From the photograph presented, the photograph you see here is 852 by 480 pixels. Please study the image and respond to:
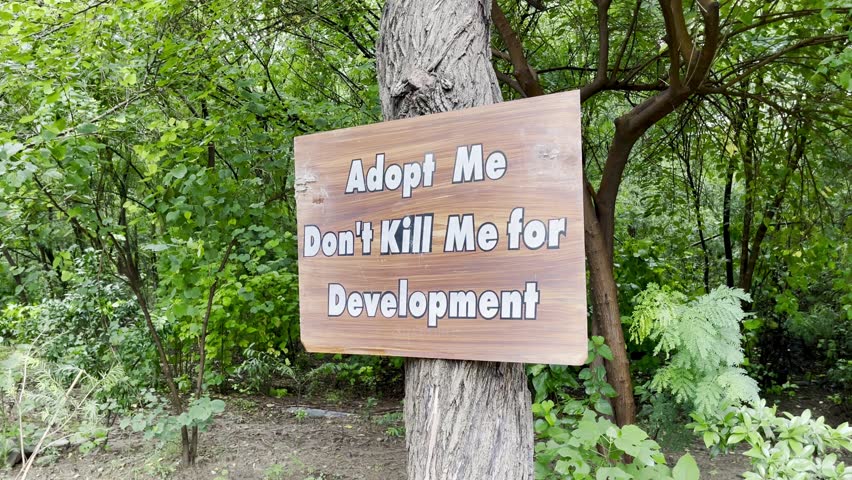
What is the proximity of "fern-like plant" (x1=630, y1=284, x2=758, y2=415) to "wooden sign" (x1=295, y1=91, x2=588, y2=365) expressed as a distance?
108cm

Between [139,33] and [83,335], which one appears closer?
[139,33]

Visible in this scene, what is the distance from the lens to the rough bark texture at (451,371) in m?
1.54

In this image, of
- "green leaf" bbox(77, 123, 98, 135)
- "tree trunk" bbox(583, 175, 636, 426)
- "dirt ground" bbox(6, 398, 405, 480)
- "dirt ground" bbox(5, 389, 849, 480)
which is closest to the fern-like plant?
"tree trunk" bbox(583, 175, 636, 426)

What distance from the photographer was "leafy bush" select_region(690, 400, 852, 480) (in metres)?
1.80

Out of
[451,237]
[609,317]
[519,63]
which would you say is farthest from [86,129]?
[609,317]

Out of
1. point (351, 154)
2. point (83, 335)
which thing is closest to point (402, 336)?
point (351, 154)

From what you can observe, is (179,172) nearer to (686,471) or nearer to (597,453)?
(597,453)

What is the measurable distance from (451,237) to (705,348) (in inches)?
49.5

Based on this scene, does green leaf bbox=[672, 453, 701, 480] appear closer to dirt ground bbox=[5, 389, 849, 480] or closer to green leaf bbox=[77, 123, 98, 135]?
dirt ground bbox=[5, 389, 849, 480]

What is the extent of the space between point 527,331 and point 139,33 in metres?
2.76

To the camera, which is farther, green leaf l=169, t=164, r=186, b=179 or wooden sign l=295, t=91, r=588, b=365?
green leaf l=169, t=164, r=186, b=179

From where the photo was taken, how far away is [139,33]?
2.97 metres

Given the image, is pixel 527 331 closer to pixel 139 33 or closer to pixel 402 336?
pixel 402 336

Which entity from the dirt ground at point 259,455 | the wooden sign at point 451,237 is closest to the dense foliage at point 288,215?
the dirt ground at point 259,455
